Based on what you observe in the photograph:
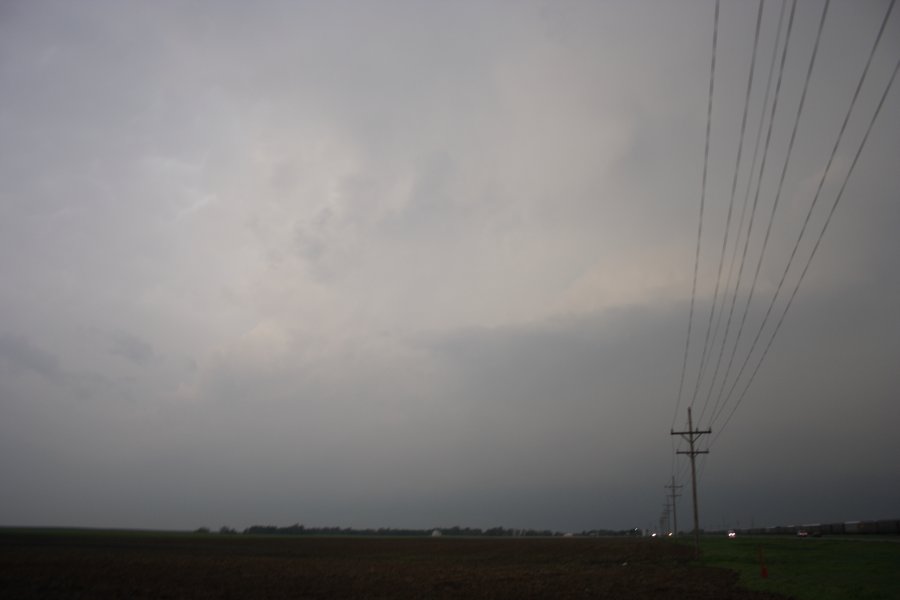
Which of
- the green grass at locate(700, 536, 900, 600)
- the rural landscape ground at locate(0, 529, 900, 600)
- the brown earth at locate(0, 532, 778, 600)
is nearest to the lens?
the green grass at locate(700, 536, 900, 600)

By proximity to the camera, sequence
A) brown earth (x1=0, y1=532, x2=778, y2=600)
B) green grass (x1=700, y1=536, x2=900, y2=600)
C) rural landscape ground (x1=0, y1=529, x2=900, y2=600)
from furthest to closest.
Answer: brown earth (x1=0, y1=532, x2=778, y2=600) < rural landscape ground (x1=0, y1=529, x2=900, y2=600) < green grass (x1=700, y1=536, x2=900, y2=600)

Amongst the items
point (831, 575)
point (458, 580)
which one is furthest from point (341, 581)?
A: point (831, 575)

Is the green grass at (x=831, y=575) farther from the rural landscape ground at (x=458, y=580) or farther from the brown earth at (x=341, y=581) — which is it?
the brown earth at (x=341, y=581)

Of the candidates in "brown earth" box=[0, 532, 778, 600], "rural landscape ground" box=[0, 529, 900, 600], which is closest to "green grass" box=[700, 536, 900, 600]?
"rural landscape ground" box=[0, 529, 900, 600]

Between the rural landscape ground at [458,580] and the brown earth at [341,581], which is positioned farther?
the brown earth at [341,581]

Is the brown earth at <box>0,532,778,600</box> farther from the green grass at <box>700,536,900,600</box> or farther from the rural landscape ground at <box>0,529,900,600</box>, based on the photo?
the green grass at <box>700,536,900,600</box>

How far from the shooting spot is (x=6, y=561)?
43.3m

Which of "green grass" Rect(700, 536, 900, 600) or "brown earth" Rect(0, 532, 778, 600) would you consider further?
"brown earth" Rect(0, 532, 778, 600)

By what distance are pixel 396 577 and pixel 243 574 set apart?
9596mm

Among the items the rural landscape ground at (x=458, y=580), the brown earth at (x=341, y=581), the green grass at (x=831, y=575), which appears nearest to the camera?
the green grass at (x=831, y=575)

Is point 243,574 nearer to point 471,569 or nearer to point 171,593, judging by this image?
point 171,593

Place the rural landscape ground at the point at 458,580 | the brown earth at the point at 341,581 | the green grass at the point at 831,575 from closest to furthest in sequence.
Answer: the green grass at the point at 831,575, the rural landscape ground at the point at 458,580, the brown earth at the point at 341,581

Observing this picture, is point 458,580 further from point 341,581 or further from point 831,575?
point 831,575

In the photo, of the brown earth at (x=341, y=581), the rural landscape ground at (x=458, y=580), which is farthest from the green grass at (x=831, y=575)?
the brown earth at (x=341, y=581)
